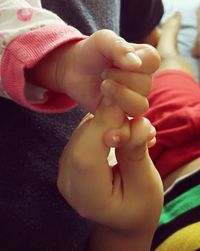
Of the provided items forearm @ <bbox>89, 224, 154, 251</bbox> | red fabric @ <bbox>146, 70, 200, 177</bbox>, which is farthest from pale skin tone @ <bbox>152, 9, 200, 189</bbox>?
forearm @ <bbox>89, 224, 154, 251</bbox>

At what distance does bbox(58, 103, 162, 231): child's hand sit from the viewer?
1.06 ft

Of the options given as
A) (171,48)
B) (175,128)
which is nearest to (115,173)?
→ (175,128)

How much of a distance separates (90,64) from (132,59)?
0.05m

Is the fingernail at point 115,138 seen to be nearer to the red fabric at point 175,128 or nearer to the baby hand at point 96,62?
the baby hand at point 96,62

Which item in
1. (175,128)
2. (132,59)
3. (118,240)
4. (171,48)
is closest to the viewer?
(132,59)

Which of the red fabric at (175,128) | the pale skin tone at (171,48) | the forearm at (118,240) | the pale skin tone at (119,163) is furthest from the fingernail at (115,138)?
the pale skin tone at (171,48)

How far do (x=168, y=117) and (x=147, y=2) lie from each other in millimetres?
255

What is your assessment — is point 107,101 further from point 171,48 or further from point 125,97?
point 171,48

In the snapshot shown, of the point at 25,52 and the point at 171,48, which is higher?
the point at 25,52

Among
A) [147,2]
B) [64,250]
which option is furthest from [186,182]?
[147,2]

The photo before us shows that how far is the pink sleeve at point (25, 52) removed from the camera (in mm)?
352

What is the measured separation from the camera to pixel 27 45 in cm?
36

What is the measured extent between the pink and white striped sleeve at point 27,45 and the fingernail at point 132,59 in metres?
0.07

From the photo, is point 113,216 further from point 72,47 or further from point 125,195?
point 72,47
